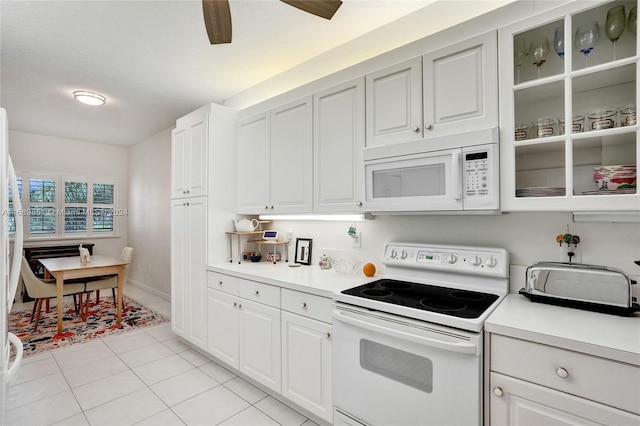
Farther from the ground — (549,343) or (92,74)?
(92,74)

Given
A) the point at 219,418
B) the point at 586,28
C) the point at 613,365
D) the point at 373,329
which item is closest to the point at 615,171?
the point at 586,28

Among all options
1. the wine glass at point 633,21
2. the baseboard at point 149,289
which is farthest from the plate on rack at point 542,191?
the baseboard at point 149,289

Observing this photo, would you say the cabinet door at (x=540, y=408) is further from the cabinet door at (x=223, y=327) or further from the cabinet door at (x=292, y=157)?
the cabinet door at (x=223, y=327)

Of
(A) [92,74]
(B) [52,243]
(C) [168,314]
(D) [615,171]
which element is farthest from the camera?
(B) [52,243]

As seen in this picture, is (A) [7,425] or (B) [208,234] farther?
(B) [208,234]

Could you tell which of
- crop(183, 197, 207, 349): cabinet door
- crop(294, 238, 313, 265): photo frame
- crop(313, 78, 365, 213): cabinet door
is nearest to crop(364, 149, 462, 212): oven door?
crop(313, 78, 365, 213): cabinet door

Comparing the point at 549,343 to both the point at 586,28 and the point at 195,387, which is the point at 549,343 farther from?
the point at 195,387

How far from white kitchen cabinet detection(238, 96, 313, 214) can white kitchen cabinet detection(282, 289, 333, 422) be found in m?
0.75

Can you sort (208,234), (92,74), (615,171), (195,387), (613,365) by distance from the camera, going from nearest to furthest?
(613,365) < (615,171) < (195,387) < (208,234) < (92,74)

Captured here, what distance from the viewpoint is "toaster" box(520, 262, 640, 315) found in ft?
4.38

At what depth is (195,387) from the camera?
2461 millimetres

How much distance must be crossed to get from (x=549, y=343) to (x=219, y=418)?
1.98 meters

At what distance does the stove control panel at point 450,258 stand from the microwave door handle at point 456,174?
0.40 meters

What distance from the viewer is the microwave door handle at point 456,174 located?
1.64 metres
